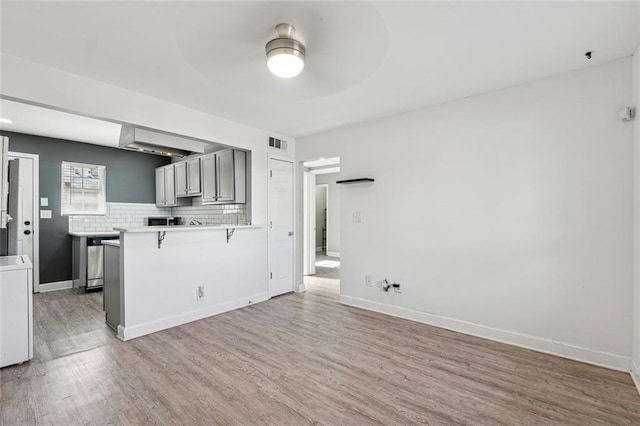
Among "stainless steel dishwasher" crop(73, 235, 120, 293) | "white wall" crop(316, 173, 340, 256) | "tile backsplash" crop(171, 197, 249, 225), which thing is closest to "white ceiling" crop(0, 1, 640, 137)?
"tile backsplash" crop(171, 197, 249, 225)

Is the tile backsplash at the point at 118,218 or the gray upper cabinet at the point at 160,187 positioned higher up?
the gray upper cabinet at the point at 160,187

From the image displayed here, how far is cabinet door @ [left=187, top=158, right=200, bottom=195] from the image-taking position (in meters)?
5.02

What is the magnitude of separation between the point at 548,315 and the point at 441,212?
1338mm

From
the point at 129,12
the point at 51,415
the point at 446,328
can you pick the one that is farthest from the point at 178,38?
the point at 446,328

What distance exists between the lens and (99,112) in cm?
283

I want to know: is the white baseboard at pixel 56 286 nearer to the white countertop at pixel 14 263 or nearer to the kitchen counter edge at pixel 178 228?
the white countertop at pixel 14 263

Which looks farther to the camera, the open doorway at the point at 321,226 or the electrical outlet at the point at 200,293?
the open doorway at the point at 321,226

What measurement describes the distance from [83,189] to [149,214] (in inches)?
45.3

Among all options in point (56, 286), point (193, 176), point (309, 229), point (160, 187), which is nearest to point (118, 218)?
point (160, 187)

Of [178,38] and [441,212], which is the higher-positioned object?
[178,38]

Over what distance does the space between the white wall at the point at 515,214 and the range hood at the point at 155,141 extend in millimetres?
2233

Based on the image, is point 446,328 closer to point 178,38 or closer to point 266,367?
point 266,367

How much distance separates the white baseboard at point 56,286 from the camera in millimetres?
4762

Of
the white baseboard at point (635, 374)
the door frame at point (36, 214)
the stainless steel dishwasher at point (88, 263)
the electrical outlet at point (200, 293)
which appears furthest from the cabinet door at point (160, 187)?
the white baseboard at point (635, 374)
